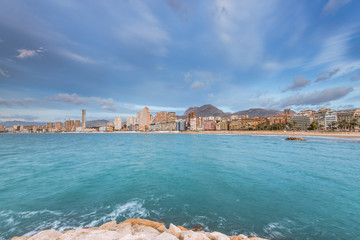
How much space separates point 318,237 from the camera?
6.12m

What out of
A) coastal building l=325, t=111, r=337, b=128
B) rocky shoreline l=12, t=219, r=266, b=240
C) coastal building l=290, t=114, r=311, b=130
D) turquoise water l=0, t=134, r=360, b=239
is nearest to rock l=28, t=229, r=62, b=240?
rocky shoreline l=12, t=219, r=266, b=240

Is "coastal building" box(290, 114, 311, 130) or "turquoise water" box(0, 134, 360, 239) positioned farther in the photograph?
"coastal building" box(290, 114, 311, 130)

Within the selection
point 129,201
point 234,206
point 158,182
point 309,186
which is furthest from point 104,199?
point 309,186

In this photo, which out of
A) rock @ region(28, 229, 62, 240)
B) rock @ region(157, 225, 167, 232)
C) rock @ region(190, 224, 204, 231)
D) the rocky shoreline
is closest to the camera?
the rocky shoreline

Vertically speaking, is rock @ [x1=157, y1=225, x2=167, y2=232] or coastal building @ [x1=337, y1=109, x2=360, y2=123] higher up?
coastal building @ [x1=337, y1=109, x2=360, y2=123]

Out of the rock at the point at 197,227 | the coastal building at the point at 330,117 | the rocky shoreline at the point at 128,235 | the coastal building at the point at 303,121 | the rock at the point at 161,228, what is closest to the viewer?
the rocky shoreline at the point at 128,235

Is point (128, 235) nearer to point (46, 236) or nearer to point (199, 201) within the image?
point (46, 236)

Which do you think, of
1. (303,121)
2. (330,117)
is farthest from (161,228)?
(303,121)

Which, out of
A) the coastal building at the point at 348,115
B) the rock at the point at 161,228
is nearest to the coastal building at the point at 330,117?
the coastal building at the point at 348,115

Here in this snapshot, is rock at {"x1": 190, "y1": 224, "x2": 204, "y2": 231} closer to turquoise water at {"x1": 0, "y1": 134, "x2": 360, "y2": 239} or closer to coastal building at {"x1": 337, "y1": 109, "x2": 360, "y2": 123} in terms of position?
turquoise water at {"x1": 0, "y1": 134, "x2": 360, "y2": 239}

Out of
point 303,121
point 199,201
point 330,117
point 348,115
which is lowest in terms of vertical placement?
point 199,201

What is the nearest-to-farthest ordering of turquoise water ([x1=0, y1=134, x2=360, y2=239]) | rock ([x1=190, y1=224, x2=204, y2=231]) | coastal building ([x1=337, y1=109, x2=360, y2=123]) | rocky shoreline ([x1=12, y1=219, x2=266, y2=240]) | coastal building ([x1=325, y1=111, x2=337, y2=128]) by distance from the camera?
1. rocky shoreline ([x1=12, y1=219, x2=266, y2=240])
2. rock ([x1=190, y1=224, x2=204, y2=231])
3. turquoise water ([x1=0, y1=134, x2=360, y2=239])
4. coastal building ([x1=337, y1=109, x2=360, y2=123])
5. coastal building ([x1=325, y1=111, x2=337, y2=128])

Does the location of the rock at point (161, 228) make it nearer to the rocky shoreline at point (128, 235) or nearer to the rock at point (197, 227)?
the rocky shoreline at point (128, 235)

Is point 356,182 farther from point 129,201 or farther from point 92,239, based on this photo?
point 92,239
